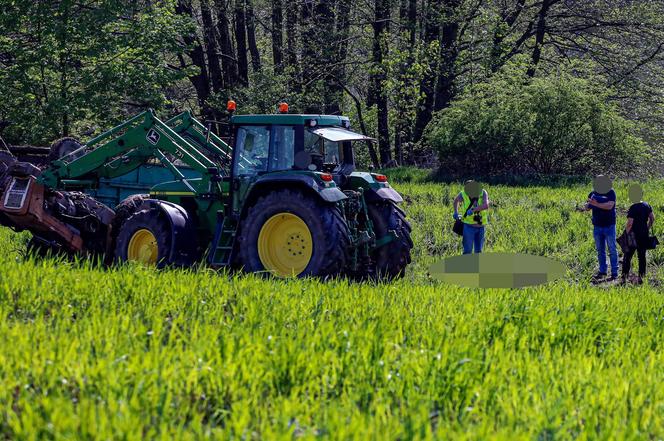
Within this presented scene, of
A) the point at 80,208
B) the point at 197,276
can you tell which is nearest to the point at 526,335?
the point at 197,276

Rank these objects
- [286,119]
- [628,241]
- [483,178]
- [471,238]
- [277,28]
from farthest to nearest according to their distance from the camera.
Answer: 1. [277,28]
2. [483,178]
3. [628,241]
4. [471,238]
5. [286,119]

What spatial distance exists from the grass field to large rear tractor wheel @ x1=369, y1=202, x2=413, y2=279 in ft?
6.99

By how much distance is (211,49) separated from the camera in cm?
3000

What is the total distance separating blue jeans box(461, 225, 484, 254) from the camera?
12398 mm

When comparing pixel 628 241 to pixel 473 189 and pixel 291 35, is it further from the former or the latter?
pixel 291 35

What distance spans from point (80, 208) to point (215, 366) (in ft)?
24.5

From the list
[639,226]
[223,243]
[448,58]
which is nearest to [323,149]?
[223,243]

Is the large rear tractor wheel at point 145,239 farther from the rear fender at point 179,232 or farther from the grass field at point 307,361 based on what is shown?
the grass field at point 307,361

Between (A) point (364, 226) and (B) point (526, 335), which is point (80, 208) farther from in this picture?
(B) point (526, 335)

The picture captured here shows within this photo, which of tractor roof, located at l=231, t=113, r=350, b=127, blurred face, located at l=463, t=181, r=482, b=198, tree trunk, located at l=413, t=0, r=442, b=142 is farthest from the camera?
tree trunk, located at l=413, t=0, r=442, b=142

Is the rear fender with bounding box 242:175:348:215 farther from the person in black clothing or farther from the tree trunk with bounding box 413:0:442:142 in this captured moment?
the tree trunk with bounding box 413:0:442:142

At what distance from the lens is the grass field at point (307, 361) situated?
4.41 metres

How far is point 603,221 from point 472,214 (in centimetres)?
236

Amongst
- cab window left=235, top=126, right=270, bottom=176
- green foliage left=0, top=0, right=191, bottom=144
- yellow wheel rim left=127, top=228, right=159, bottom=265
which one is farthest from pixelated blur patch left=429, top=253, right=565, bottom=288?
green foliage left=0, top=0, right=191, bottom=144
